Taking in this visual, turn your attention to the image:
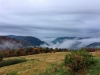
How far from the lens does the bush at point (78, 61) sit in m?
20.7

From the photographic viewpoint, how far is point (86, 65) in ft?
70.5

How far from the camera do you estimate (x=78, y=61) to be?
2084 cm

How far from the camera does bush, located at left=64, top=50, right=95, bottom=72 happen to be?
20.7 metres

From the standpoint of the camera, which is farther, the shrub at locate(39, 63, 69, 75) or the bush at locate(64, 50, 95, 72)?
the shrub at locate(39, 63, 69, 75)

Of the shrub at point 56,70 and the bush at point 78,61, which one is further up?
the bush at point 78,61

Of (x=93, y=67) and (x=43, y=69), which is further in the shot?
(x=43, y=69)

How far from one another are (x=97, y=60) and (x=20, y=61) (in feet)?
50.3

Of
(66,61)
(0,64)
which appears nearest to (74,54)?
(66,61)

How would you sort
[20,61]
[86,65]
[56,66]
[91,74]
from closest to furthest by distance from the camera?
[91,74] → [86,65] → [56,66] → [20,61]

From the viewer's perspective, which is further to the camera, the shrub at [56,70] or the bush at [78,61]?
the shrub at [56,70]

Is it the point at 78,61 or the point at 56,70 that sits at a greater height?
the point at 78,61

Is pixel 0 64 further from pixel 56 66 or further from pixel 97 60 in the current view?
pixel 97 60

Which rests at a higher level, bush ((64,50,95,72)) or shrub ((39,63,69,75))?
bush ((64,50,95,72))

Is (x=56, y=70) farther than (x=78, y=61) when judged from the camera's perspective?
Yes
